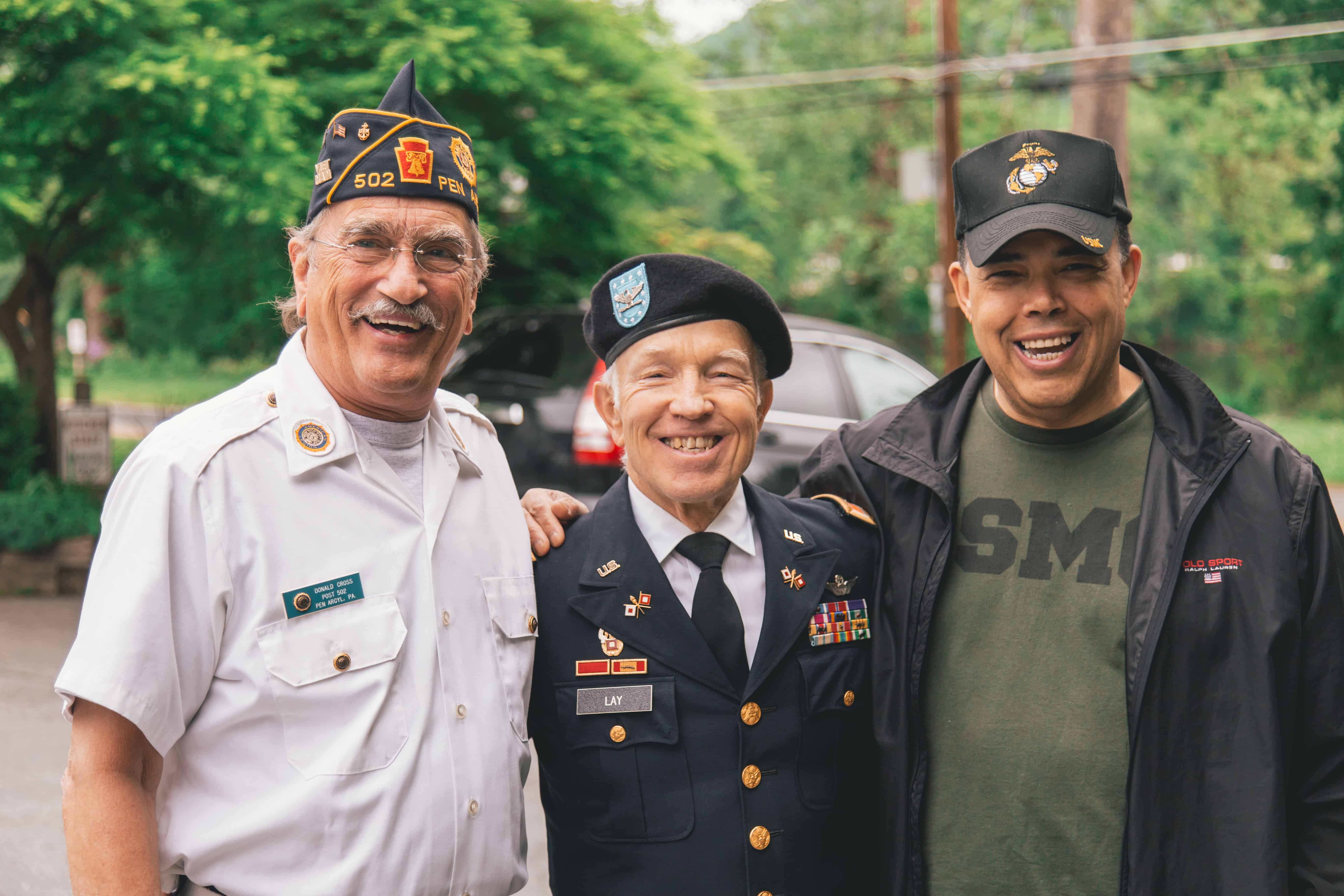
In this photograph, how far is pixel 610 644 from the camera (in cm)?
228

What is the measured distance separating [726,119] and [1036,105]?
380 inches

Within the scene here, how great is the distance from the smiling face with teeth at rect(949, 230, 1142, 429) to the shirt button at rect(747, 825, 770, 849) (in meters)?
0.99

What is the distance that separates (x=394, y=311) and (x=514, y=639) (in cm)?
65

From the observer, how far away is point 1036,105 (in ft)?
87.6

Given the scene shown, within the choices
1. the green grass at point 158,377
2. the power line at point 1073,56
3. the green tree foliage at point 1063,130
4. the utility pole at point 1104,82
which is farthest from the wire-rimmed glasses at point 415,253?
the green tree foliage at point 1063,130

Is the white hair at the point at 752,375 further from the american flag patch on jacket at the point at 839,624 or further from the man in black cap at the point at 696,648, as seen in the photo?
the american flag patch on jacket at the point at 839,624

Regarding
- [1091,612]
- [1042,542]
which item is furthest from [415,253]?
[1091,612]

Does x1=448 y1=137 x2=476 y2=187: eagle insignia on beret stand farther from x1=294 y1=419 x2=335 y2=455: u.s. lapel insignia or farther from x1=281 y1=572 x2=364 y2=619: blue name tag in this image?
x1=281 y1=572 x2=364 y2=619: blue name tag

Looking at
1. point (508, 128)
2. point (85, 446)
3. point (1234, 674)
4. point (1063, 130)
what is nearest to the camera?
point (1234, 674)

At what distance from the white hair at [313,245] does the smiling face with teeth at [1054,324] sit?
101cm

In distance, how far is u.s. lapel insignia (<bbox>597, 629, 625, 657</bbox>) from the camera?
7.45 ft

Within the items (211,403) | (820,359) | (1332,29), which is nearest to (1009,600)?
(211,403)

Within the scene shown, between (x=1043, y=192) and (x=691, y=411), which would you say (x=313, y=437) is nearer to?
(x=691, y=411)

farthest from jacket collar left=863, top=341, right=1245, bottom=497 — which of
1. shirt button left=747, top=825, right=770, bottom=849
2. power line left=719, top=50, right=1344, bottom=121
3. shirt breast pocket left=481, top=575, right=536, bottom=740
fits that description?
power line left=719, top=50, right=1344, bottom=121
